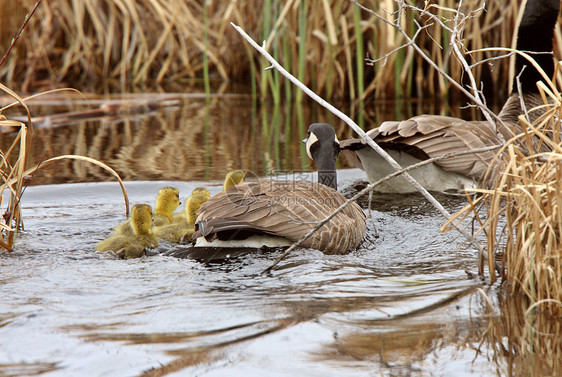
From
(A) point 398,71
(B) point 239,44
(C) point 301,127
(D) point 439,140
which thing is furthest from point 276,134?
(B) point 239,44

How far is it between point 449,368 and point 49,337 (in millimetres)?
1822

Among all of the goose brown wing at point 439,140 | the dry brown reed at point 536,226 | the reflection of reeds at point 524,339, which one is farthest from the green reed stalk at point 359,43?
the reflection of reeds at point 524,339

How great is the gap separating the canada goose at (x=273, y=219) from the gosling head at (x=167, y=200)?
3.19ft

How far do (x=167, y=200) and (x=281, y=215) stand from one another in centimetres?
156

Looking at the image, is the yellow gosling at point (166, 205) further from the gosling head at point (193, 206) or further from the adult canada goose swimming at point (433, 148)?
the adult canada goose swimming at point (433, 148)

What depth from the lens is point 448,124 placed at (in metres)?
6.91

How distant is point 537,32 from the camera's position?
7.82m

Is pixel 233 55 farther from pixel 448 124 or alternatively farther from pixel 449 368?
pixel 449 368

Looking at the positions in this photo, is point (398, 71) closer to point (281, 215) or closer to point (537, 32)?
point (537, 32)

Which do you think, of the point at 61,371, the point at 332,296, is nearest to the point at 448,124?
the point at 332,296

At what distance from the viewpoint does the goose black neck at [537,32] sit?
777 centimetres

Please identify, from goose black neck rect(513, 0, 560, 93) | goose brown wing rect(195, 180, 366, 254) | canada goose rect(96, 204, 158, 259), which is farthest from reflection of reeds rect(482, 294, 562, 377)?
goose black neck rect(513, 0, 560, 93)

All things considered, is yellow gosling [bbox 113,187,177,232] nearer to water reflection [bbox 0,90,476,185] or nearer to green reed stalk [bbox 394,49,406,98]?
water reflection [bbox 0,90,476,185]

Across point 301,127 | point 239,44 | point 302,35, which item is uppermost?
point 239,44
